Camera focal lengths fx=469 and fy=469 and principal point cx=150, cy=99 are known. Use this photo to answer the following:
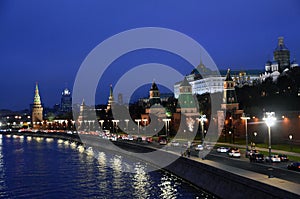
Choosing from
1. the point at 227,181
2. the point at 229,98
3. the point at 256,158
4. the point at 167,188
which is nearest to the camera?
the point at 227,181

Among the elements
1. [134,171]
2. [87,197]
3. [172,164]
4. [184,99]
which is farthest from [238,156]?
[184,99]

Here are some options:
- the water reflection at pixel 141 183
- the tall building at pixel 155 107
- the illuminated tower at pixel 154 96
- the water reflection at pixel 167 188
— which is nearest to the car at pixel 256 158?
the water reflection at pixel 167 188

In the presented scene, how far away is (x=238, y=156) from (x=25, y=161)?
33.2 metres

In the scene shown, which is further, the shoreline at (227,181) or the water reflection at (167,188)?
the water reflection at (167,188)

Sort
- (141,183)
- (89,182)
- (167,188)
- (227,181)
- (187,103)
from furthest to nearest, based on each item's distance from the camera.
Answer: (187,103) → (89,182) → (141,183) → (167,188) → (227,181)

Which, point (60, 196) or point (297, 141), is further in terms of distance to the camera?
point (297, 141)

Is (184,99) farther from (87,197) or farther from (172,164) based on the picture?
(87,197)

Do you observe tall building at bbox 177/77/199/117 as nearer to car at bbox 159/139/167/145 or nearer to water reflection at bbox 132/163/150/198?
car at bbox 159/139/167/145

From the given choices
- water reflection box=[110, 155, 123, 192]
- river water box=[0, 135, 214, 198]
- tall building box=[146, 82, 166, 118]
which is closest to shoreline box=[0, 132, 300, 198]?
river water box=[0, 135, 214, 198]

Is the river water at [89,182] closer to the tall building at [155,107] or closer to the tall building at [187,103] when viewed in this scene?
the tall building at [187,103]

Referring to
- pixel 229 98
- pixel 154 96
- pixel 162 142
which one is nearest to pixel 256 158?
pixel 162 142

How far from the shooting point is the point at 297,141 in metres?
65.2

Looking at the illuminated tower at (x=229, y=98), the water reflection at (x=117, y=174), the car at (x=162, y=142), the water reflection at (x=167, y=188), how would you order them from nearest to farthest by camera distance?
the water reflection at (x=167, y=188), the water reflection at (x=117, y=174), the car at (x=162, y=142), the illuminated tower at (x=229, y=98)

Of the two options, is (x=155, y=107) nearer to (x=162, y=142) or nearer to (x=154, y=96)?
(x=154, y=96)
